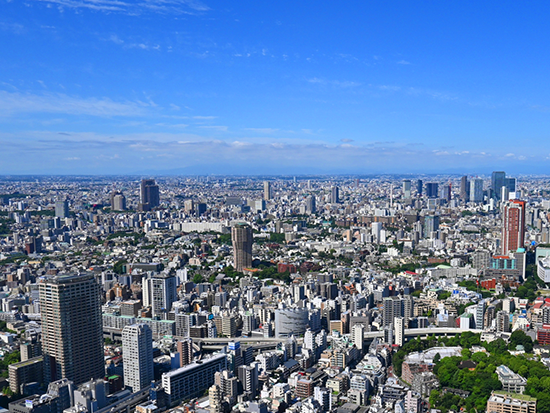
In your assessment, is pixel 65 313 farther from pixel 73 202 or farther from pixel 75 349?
pixel 73 202

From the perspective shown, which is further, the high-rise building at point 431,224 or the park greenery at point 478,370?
the high-rise building at point 431,224

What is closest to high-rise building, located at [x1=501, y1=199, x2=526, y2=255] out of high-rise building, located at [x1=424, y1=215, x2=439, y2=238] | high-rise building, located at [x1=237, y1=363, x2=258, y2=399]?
high-rise building, located at [x1=424, y1=215, x2=439, y2=238]

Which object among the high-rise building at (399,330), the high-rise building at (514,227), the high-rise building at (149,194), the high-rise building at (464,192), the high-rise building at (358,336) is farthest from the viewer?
the high-rise building at (464,192)

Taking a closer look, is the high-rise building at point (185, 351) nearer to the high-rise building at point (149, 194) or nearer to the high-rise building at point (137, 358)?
the high-rise building at point (137, 358)

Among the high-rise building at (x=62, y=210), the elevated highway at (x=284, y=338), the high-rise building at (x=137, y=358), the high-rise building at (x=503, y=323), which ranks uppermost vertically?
the high-rise building at (x=62, y=210)

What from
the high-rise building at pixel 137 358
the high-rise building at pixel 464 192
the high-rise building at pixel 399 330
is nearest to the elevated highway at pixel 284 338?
the high-rise building at pixel 399 330

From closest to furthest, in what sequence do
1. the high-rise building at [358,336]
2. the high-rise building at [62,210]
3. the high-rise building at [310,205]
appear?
the high-rise building at [358,336] < the high-rise building at [62,210] < the high-rise building at [310,205]

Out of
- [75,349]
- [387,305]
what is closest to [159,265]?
[387,305]
